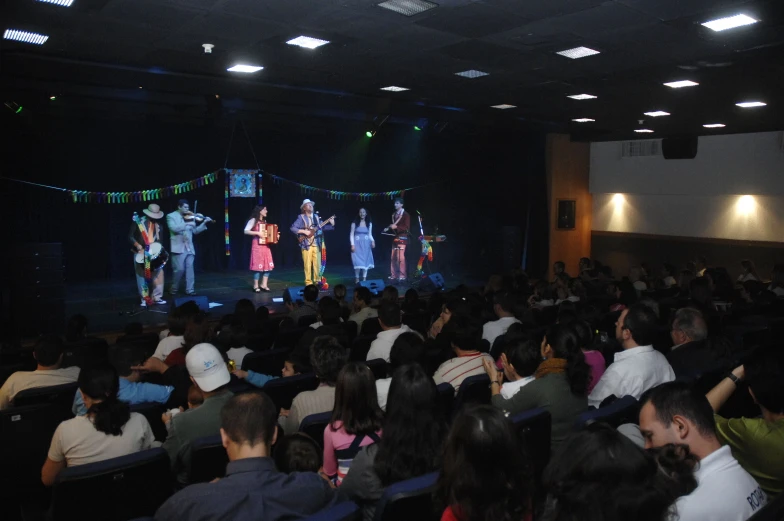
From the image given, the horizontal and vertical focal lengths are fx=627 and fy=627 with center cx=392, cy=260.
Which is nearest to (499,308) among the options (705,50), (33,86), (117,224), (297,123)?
(705,50)

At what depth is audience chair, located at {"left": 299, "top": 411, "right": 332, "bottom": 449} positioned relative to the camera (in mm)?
2752

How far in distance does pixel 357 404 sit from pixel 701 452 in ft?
4.00

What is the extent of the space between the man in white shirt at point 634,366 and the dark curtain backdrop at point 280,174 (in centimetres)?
852

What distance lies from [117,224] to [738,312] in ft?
33.2

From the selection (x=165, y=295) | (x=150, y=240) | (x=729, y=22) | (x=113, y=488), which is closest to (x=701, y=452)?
(x=113, y=488)

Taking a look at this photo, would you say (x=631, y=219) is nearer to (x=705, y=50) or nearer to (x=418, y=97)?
(x=418, y=97)

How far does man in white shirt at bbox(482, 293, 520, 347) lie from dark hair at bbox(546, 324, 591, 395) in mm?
1664

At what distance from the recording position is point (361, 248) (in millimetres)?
11594

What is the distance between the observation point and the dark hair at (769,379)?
7.47ft

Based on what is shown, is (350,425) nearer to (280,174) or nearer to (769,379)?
(769,379)

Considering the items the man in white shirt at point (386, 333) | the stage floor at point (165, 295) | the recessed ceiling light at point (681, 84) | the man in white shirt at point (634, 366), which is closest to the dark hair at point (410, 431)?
the man in white shirt at point (634, 366)

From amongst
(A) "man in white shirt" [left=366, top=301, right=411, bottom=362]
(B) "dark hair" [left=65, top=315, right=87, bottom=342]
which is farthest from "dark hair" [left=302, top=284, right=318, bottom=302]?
(B) "dark hair" [left=65, top=315, right=87, bottom=342]

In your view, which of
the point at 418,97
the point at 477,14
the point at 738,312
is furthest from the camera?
the point at 418,97

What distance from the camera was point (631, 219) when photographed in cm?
1341
